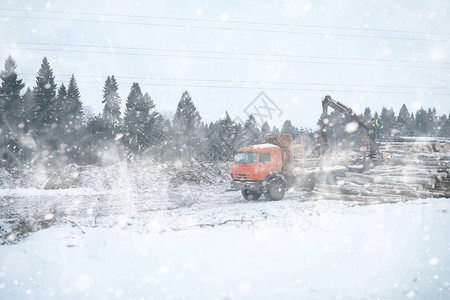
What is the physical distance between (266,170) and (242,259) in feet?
28.7

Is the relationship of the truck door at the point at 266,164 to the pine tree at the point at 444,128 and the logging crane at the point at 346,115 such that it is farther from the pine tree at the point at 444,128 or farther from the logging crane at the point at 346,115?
the pine tree at the point at 444,128

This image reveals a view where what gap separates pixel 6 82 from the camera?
41844 millimetres

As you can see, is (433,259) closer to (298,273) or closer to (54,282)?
(298,273)

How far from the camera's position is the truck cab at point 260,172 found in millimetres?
13547

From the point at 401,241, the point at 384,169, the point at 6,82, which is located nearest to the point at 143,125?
the point at 6,82

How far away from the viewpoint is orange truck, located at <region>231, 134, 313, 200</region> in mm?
13594

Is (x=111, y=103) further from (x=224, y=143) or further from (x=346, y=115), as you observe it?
(x=346, y=115)

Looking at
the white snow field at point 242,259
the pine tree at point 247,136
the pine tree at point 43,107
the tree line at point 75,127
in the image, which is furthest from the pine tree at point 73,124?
the white snow field at point 242,259

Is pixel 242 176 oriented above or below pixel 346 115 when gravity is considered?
below

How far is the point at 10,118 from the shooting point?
41562mm

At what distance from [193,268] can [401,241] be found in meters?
4.66

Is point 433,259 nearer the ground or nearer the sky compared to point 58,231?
nearer the ground

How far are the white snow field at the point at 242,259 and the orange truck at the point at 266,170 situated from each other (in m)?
5.04

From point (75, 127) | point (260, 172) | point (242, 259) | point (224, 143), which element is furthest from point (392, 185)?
point (75, 127)
